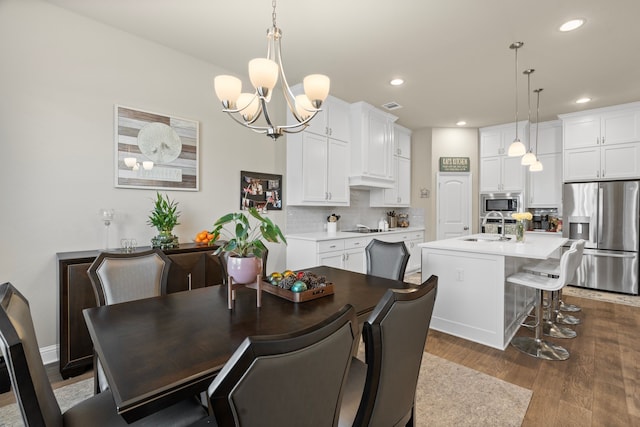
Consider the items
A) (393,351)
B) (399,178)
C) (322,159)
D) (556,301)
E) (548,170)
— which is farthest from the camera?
(399,178)

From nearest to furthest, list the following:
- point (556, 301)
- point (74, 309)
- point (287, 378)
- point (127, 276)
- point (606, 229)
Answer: point (287, 378) < point (127, 276) < point (74, 309) < point (556, 301) < point (606, 229)

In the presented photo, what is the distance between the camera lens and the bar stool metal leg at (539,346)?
2.62m

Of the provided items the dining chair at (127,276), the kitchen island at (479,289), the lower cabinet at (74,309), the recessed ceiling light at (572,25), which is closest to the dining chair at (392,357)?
the dining chair at (127,276)

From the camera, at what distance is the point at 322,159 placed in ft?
14.0

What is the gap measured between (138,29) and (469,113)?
4.88 m

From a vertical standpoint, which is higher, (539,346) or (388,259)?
(388,259)

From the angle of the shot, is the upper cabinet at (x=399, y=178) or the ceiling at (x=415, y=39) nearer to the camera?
the ceiling at (x=415, y=39)

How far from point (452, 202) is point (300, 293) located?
532 centimetres

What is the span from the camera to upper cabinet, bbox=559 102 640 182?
4.58 metres

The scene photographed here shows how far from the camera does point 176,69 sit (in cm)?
317

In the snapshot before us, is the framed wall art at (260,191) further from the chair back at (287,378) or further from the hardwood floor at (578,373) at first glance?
the chair back at (287,378)

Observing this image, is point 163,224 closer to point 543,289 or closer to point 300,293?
point 300,293

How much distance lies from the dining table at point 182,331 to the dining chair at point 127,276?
0.41 meters

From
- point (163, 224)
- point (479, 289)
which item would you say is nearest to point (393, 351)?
point (479, 289)
